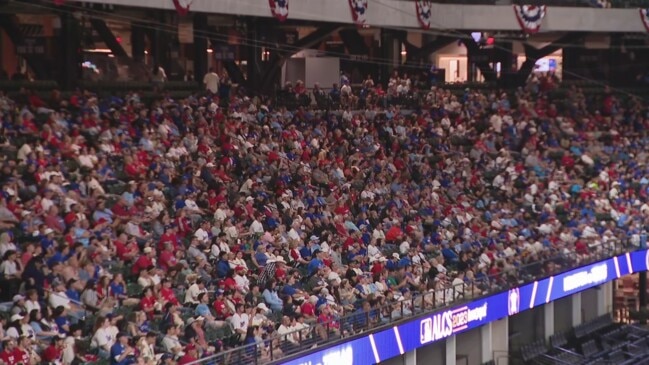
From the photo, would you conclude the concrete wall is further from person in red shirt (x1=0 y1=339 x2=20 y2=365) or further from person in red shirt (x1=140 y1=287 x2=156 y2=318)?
person in red shirt (x1=0 y1=339 x2=20 y2=365)

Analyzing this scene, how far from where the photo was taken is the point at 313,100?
33500mm

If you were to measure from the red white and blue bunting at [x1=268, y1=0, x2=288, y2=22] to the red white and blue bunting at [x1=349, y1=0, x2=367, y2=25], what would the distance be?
3.46 meters

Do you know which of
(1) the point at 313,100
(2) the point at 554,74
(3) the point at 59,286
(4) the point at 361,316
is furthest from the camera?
(2) the point at 554,74

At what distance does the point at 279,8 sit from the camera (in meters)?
29.1

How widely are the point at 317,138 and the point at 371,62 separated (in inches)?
401

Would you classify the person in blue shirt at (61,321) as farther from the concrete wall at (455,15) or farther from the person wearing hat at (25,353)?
the concrete wall at (455,15)

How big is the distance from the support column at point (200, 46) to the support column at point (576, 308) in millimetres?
10990

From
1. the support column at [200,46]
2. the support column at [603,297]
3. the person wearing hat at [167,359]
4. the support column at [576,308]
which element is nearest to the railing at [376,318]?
the person wearing hat at [167,359]

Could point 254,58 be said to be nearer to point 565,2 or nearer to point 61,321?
point 565,2

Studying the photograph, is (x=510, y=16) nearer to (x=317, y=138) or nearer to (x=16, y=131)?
(x=317, y=138)

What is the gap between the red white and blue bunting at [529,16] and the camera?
3738 centimetres

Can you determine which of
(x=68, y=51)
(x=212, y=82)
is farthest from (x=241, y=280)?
(x=212, y=82)

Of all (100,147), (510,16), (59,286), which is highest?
(510,16)

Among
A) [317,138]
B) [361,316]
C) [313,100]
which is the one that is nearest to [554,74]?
[313,100]
